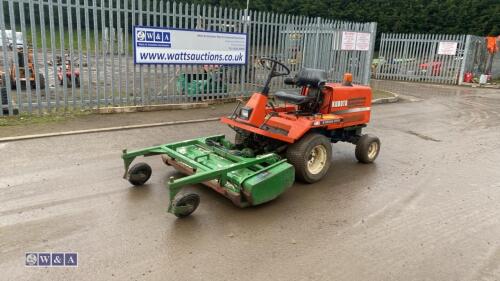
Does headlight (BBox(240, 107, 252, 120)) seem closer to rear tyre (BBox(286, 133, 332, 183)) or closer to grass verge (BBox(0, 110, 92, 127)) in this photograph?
rear tyre (BBox(286, 133, 332, 183))

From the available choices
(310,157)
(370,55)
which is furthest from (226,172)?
(370,55)

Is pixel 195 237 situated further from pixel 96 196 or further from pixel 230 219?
pixel 96 196

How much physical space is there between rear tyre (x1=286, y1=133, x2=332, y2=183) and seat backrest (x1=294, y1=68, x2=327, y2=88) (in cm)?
86

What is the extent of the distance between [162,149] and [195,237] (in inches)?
63.1

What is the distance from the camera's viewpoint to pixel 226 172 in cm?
421

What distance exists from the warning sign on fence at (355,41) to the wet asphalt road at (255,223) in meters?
8.05

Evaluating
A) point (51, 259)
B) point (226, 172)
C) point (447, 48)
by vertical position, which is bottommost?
point (51, 259)

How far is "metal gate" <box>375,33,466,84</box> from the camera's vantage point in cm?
2123

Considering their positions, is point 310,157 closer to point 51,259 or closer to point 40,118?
point 51,259

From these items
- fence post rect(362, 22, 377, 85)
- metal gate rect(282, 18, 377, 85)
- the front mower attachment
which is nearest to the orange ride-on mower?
the front mower attachment

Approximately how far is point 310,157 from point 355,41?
10020 millimetres

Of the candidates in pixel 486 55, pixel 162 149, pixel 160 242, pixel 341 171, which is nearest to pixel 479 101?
pixel 486 55

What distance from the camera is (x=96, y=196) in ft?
14.9

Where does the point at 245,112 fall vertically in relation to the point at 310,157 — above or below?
above
